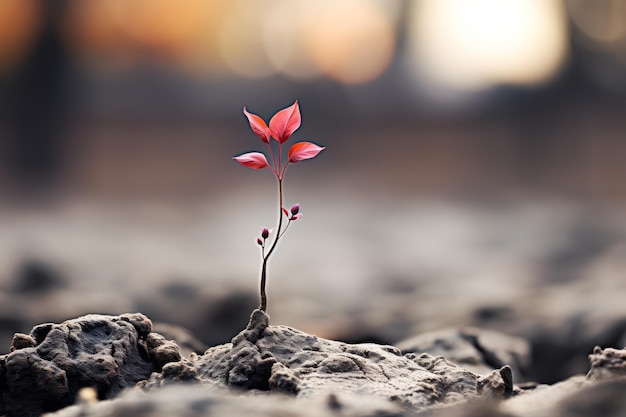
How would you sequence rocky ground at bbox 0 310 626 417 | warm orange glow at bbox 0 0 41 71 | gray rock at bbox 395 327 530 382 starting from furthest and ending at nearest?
warm orange glow at bbox 0 0 41 71 → gray rock at bbox 395 327 530 382 → rocky ground at bbox 0 310 626 417

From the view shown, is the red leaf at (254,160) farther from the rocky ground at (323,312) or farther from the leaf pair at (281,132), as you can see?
the rocky ground at (323,312)

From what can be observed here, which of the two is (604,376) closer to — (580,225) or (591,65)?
(580,225)

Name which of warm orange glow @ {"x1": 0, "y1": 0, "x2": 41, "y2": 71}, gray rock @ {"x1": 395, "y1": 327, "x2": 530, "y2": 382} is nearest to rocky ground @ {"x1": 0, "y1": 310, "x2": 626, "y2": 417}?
gray rock @ {"x1": 395, "y1": 327, "x2": 530, "y2": 382}

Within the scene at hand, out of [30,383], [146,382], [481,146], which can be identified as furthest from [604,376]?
[481,146]

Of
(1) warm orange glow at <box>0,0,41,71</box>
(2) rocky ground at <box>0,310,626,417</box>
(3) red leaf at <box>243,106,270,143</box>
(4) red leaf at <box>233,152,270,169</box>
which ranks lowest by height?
(2) rocky ground at <box>0,310,626,417</box>

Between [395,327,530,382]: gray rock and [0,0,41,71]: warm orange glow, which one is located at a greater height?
[0,0,41,71]: warm orange glow

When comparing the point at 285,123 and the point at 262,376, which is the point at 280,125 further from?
the point at 262,376

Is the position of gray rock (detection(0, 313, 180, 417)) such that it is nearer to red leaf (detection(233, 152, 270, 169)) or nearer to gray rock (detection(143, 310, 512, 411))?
gray rock (detection(143, 310, 512, 411))

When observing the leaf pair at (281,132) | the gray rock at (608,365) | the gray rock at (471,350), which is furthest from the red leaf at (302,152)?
the gray rock at (471,350)
